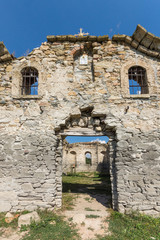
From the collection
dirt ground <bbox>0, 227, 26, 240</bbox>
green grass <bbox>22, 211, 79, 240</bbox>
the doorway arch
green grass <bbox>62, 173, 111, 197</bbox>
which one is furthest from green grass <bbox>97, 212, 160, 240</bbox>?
green grass <bbox>62, 173, 111, 197</bbox>

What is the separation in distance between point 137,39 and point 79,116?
357 cm

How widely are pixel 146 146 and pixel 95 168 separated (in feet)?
45.5

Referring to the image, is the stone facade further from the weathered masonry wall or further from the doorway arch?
the weathered masonry wall

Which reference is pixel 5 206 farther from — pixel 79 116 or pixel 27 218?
pixel 79 116

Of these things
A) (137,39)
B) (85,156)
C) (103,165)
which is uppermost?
(137,39)

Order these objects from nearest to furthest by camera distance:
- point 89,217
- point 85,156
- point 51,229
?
1. point 51,229
2. point 89,217
3. point 85,156

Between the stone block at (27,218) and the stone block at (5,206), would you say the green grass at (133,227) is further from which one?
the stone block at (5,206)

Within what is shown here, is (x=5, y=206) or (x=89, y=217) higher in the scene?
(x=5, y=206)

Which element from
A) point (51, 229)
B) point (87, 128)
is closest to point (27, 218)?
point (51, 229)

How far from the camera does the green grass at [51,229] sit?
11.8 feet

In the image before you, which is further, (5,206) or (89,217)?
(5,206)

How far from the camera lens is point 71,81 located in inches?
221

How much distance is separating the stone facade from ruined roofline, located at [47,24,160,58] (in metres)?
13.2

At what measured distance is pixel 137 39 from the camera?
5.74 meters
